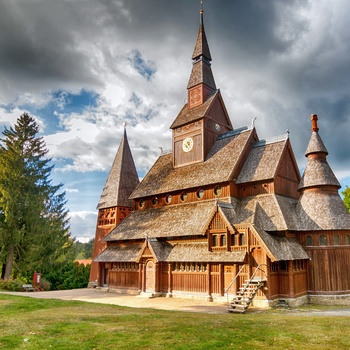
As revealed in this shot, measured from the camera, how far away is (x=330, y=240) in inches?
963

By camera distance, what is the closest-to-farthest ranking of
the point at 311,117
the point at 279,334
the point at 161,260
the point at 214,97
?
the point at 279,334 < the point at 161,260 < the point at 311,117 < the point at 214,97

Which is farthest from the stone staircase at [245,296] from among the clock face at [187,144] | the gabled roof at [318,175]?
the clock face at [187,144]

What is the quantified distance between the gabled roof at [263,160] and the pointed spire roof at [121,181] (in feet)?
50.6

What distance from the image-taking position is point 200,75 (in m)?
37.6

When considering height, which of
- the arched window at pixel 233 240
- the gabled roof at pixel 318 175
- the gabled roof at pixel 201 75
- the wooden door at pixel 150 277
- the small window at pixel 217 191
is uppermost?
the gabled roof at pixel 201 75

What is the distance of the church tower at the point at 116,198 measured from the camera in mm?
38094

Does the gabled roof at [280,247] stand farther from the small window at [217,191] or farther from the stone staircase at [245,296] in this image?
the small window at [217,191]

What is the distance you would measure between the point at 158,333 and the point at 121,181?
A: 96.5 ft

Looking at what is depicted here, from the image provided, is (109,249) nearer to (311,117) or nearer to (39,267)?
(39,267)

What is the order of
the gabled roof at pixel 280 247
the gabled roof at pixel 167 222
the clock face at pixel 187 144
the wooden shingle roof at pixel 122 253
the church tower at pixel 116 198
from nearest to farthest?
1. the gabled roof at pixel 280 247
2. the gabled roof at pixel 167 222
3. the wooden shingle roof at pixel 122 253
4. the clock face at pixel 187 144
5. the church tower at pixel 116 198

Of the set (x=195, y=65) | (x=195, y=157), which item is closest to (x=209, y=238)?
(x=195, y=157)

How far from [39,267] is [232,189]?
23.6 m

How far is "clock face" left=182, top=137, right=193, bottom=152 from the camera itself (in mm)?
34562

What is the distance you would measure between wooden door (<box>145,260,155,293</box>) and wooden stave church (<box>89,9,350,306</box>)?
0.08 metres
